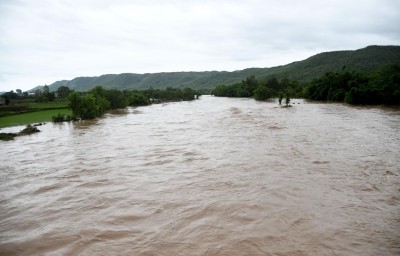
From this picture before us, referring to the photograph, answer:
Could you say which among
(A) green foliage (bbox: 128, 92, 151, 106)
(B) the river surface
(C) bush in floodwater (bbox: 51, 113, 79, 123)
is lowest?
(B) the river surface

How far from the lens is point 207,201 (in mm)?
10914

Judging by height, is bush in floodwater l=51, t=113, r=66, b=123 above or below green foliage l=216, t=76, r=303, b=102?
below

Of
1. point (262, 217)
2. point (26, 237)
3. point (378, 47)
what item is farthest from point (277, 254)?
point (378, 47)

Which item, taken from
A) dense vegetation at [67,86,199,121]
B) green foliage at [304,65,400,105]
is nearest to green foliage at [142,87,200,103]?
dense vegetation at [67,86,199,121]

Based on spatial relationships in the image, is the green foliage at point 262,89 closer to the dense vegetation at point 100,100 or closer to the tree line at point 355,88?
the tree line at point 355,88

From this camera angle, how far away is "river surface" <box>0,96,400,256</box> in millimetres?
8008

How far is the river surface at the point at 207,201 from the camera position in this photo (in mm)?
8008

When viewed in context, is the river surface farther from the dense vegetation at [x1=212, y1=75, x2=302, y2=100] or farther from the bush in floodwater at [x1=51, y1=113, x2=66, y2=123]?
the dense vegetation at [x1=212, y1=75, x2=302, y2=100]

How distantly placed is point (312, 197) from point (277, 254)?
14.1ft

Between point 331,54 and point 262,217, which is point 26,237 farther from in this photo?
point 331,54

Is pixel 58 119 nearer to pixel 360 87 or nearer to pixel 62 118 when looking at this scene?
pixel 62 118

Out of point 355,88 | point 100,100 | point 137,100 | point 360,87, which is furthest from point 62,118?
point 360,87

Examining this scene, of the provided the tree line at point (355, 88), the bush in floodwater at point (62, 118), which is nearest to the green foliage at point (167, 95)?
the tree line at point (355, 88)

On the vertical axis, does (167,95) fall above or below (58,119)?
above
